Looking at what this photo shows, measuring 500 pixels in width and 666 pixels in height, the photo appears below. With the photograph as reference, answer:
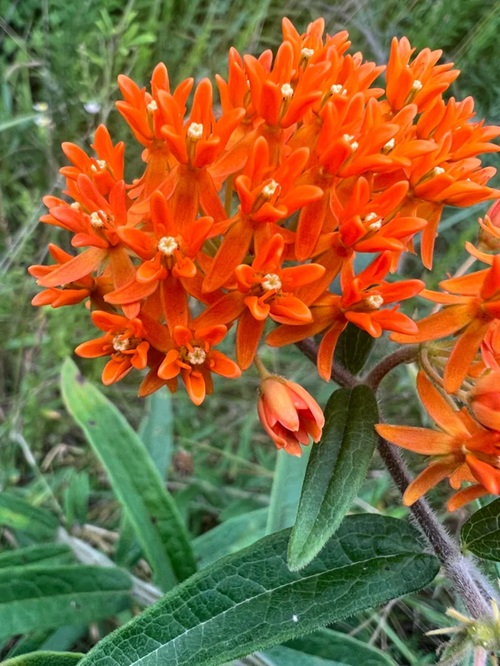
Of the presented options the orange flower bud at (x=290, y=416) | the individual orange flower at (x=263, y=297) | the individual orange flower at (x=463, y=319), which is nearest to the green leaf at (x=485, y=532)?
the individual orange flower at (x=463, y=319)

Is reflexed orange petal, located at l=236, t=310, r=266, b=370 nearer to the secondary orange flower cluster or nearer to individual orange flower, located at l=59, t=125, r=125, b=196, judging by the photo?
the secondary orange flower cluster

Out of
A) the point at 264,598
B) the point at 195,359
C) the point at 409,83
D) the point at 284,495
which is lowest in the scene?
the point at 284,495

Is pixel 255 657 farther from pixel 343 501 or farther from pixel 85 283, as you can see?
pixel 85 283

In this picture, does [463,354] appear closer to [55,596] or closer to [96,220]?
[96,220]

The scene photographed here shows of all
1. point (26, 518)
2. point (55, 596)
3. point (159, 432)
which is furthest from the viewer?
point (159, 432)

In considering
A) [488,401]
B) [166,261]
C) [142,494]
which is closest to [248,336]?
[166,261]

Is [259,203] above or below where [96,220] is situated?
above
